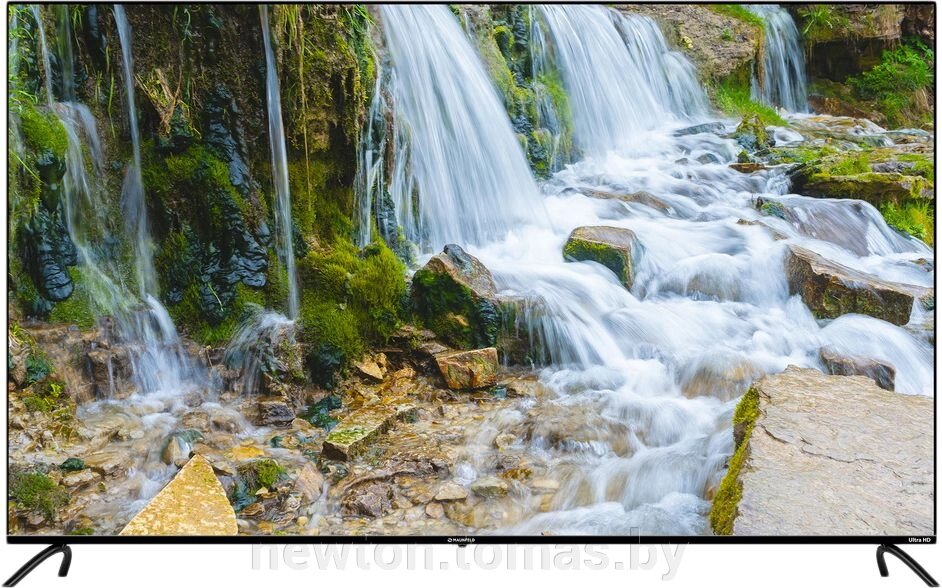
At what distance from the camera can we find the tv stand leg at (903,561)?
7.99 ft

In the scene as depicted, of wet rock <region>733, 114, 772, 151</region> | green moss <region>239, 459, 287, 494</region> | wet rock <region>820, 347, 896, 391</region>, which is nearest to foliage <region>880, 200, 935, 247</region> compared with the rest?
wet rock <region>820, 347, 896, 391</region>

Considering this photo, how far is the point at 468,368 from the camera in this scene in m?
3.98

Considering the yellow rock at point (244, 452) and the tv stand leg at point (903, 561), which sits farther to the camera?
the yellow rock at point (244, 452)

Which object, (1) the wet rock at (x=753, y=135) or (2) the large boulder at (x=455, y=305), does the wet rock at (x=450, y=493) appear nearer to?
(2) the large boulder at (x=455, y=305)

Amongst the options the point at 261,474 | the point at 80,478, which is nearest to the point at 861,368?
the point at 261,474

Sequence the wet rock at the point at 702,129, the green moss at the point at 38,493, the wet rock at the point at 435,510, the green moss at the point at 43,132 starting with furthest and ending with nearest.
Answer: the wet rock at the point at 702,129
the green moss at the point at 43,132
the wet rock at the point at 435,510
the green moss at the point at 38,493

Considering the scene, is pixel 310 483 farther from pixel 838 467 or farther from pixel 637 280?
pixel 637 280

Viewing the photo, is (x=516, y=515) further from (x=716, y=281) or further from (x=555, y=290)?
(x=716, y=281)

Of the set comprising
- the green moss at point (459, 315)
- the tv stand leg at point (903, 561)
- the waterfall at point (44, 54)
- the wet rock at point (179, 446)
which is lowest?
the tv stand leg at point (903, 561)

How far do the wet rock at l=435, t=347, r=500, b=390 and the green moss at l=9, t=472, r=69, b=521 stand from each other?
6.08 ft

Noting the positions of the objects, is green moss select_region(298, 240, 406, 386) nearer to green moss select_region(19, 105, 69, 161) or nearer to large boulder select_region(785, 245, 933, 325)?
green moss select_region(19, 105, 69, 161)

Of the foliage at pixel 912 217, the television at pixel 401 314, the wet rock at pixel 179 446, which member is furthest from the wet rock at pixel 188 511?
the foliage at pixel 912 217

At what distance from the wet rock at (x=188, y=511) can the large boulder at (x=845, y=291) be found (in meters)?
3.45

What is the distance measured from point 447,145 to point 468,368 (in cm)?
208
